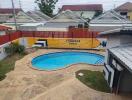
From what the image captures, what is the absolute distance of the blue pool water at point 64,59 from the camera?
75.6 feet

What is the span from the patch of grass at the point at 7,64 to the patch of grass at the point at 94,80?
6.31 metres

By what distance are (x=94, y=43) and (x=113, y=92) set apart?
43.9ft

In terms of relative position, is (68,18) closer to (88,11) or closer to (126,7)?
A: (88,11)

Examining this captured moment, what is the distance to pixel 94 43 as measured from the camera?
26375 mm

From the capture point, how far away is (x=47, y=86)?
1477cm

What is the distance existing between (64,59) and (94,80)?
31.7 ft

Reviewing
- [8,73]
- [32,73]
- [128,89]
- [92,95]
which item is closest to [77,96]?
[92,95]

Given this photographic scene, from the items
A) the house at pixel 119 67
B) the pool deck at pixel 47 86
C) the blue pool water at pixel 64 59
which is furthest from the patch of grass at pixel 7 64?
the house at pixel 119 67

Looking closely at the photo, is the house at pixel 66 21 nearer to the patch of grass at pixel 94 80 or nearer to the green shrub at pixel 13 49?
the green shrub at pixel 13 49

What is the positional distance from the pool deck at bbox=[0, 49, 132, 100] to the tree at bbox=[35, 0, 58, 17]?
46.7 meters

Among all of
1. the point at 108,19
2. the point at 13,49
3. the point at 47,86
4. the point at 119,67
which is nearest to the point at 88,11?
the point at 108,19

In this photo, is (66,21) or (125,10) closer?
(66,21)

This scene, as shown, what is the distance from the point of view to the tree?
6321 cm

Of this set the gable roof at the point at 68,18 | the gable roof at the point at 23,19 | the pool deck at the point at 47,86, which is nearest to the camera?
the pool deck at the point at 47,86
